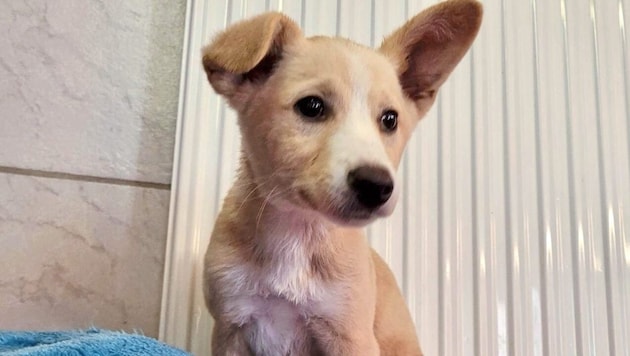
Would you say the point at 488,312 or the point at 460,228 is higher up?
the point at 460,228

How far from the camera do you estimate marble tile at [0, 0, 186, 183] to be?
1583 mm

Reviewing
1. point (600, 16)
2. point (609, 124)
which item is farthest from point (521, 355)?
point (600, 16)

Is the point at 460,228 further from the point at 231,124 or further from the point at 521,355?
the point at 231,124

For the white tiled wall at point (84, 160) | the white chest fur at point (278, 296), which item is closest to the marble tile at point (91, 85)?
the white tiled wall at point (84, 160)

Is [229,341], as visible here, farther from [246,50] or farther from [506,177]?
[506,177]

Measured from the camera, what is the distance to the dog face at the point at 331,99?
1042 mm

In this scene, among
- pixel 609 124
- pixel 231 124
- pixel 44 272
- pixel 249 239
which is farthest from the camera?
pixel 609 124

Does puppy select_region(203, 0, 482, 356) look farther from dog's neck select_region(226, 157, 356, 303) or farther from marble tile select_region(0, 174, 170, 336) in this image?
marble tile select_region(0, 174, 170, 336)

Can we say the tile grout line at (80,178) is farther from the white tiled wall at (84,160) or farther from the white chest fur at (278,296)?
the white chest fur at (278,296)

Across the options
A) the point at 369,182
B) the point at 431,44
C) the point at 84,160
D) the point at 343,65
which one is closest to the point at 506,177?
the point at 431,44

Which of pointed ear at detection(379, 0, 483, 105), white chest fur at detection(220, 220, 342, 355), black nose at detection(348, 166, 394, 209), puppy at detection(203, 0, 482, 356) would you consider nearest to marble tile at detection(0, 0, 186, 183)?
puppy at detection(203, 0, 482, 356)

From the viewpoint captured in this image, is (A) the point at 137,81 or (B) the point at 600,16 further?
(B) the point at 600,16

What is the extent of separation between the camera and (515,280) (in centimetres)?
177

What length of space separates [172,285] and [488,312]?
817 millimetres
